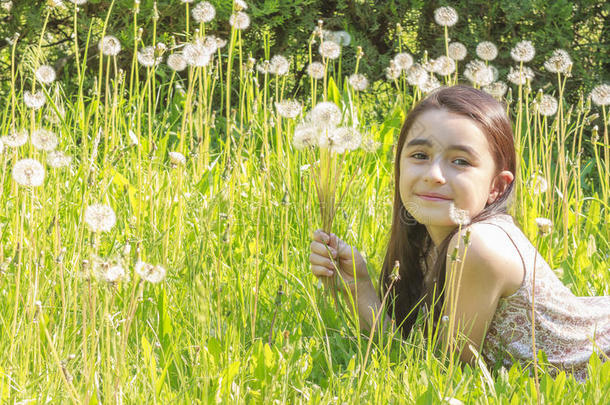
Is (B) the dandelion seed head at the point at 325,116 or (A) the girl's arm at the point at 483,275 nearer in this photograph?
(B) the dandelion seed head at the point at 325,116

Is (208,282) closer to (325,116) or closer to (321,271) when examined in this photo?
(321,271)

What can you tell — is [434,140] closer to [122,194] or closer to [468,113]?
[468,113]

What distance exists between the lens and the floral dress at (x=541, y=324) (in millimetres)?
2076

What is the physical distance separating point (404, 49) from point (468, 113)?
2.74 m

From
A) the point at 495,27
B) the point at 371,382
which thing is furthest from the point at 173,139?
the point at 371,382

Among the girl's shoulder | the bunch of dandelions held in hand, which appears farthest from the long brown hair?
the bunch of dandelions held in hand

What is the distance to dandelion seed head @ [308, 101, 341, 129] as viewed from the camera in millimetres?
1814

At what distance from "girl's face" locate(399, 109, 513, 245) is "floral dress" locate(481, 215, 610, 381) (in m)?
0.11

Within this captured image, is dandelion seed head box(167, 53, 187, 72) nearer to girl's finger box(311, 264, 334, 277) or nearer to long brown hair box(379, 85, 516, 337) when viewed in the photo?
long brown hair box(379, 85, 516, 337)

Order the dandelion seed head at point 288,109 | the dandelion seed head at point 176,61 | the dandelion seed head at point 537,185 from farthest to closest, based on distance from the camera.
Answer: the dandelion seed head at point 537,185, the dandelion seed head at point 176,61, the dandelion seed head at point 288,109

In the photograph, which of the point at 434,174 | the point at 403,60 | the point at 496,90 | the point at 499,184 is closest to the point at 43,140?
the point at 434,174

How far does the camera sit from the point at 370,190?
3.01m

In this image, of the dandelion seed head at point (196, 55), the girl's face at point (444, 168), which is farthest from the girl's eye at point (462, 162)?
the dandelion seed head at point (196, 55)

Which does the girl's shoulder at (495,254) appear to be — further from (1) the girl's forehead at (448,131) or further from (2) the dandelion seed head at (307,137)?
(2) the dandelion seed head at (307,137)
